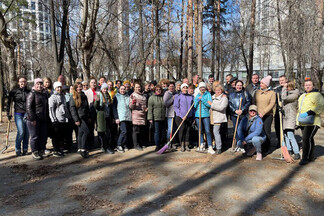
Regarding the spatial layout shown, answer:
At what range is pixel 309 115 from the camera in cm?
515

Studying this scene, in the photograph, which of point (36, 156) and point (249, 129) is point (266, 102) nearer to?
point (249, 129)

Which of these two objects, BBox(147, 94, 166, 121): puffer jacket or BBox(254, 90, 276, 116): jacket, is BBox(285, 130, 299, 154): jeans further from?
BBox(147, 94, 166, 121): puffer jacket

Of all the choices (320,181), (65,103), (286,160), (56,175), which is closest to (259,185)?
(320,181)

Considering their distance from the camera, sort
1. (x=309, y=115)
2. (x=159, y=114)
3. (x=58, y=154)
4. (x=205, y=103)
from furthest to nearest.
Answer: (x=159, y=114) < (x=205, y=103) < (x=58, y=154) < (x=309, y=115)

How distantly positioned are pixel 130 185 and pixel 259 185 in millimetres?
2158

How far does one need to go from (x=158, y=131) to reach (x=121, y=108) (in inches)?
43.7

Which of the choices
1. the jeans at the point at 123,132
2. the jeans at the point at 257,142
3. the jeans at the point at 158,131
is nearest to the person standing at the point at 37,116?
the jeans at the point at 123,132

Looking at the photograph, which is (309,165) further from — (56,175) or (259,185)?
(56,175)

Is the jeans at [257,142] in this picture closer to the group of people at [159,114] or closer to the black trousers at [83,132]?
the group of people at [159,114]

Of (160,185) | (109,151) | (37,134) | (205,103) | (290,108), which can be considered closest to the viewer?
(160,185)

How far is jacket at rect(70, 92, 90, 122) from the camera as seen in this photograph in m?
5.72

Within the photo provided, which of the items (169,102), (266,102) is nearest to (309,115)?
(266,102)

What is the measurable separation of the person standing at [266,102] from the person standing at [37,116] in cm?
499

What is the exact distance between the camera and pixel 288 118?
5820 millimetres
